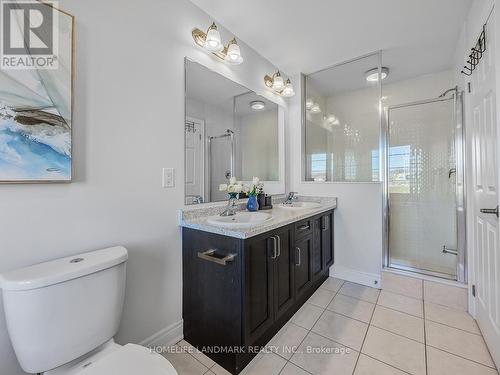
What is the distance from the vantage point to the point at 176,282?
1558 millimetres

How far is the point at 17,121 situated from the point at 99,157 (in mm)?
326

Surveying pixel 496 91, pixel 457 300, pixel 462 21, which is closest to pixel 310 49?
pixel 462 21

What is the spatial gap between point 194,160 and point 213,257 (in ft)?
2.38

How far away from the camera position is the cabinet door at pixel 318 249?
6.92 feet

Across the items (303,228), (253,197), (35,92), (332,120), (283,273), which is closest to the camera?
(35,92)

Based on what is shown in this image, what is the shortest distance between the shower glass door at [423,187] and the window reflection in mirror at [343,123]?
0.55m

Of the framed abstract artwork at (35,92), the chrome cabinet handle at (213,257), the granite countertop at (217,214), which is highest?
the framed abstract artwork at (35,92)

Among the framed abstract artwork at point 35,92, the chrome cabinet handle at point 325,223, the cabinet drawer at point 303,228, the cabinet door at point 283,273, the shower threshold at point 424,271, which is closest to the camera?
the framed abstract artwork at point 35,92

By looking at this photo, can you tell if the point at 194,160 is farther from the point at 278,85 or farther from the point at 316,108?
the point at 316,108

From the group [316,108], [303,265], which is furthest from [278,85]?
[303,265]

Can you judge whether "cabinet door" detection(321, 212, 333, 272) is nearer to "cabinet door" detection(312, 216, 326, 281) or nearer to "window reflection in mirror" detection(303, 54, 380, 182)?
"cabinet door" detection(312, 216, 326, 281)

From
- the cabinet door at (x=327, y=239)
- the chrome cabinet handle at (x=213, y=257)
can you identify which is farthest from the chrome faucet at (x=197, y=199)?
the cabinet door at (x=327, y=239)

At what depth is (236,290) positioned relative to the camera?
1283mm

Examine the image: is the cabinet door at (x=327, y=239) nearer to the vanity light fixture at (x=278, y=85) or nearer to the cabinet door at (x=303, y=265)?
the cabinet door at (x=303, y=265)
